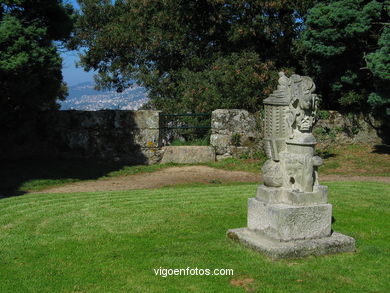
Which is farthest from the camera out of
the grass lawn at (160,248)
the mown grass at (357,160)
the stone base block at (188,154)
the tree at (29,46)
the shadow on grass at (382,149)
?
the shadow on grass at (382,149)

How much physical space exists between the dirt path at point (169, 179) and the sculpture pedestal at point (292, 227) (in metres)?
6.13

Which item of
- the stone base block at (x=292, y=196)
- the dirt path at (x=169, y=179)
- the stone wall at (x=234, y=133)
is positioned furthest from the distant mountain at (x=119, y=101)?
the stone base block at (x=292, y=196)

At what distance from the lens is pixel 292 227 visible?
5.73m

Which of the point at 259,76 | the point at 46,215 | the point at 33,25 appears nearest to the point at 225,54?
the point at 259,76

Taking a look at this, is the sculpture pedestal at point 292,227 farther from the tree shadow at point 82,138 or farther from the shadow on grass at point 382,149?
the shadow on grass at point 382,149

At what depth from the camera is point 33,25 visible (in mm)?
11961

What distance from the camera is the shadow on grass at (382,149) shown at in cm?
1609

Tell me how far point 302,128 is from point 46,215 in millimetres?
4639

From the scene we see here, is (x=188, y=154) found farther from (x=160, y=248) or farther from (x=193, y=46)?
(x=160, y=248)

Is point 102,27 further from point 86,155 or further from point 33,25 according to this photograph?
point 33,25

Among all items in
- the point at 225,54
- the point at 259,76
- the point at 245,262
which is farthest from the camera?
the point at 225,54

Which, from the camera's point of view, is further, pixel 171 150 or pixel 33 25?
pixel 171 150

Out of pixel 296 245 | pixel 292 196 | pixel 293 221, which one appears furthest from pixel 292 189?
pixel 296 245

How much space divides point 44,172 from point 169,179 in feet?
12.4
